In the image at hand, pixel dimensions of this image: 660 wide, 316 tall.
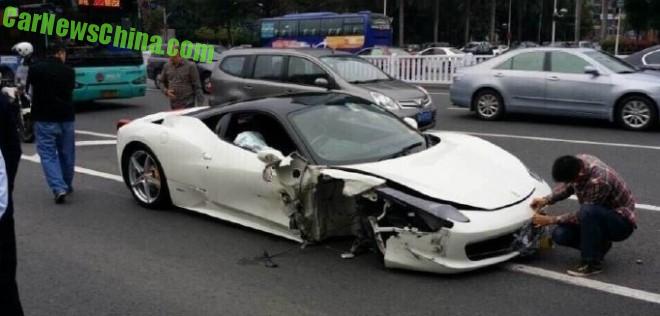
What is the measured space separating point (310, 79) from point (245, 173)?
575 cm

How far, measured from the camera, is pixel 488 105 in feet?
43.2

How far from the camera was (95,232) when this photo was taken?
6031mm

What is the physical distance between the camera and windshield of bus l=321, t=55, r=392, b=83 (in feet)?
36.7

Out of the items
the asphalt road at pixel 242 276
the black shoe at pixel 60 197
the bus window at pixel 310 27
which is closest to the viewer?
the asphalt road at pixel 242 276

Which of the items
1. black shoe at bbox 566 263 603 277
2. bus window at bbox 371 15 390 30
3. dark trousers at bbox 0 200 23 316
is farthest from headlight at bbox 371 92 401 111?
bus window at bbox 371 15 390 30

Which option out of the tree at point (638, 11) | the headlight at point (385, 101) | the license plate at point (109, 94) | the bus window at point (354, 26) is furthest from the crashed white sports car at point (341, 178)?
the tree at point (638, 11)

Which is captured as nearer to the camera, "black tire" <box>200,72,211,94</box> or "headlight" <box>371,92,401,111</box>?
"headlight" <box>371,92,401,111</box>

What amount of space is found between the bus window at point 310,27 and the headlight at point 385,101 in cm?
2636

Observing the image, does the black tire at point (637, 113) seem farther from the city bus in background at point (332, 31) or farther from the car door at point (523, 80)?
the city bus in background at point (332, 31)

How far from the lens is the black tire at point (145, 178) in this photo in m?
6.57

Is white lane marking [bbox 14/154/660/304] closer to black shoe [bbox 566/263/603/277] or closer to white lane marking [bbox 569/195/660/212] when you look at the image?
black shoe [bbox 566/263/603/277]

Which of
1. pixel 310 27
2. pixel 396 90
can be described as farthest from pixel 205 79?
pixel 310 27

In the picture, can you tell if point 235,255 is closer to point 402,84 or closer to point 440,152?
point 440,152

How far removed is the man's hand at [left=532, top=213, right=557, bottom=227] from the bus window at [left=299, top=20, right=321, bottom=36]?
1280 inches
